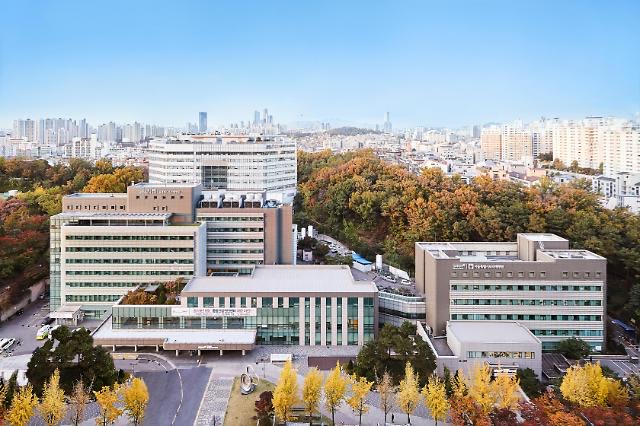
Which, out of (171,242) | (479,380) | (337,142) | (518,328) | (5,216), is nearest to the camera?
(479,380)

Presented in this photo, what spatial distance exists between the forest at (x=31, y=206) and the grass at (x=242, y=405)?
28.3 ft

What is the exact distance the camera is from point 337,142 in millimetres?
73000

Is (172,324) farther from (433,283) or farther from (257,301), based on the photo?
(433,283)

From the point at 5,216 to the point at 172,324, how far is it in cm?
1032

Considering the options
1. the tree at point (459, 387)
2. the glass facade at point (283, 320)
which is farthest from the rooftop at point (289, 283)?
the tree at point (459, 387)

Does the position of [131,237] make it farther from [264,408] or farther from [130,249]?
[264,408]

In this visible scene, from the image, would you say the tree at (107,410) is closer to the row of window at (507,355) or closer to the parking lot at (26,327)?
the parking lot at (26,327)

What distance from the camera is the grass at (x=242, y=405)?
9.93m

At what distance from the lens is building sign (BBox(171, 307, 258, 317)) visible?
13.5 m

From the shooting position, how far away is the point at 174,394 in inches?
432

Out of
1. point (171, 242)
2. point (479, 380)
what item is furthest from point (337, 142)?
point (479, 380)

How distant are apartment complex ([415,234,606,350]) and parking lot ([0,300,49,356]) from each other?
9.84 meters

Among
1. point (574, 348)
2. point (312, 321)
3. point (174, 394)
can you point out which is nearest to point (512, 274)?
point (574, 348)

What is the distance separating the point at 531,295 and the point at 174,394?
27.7ft
